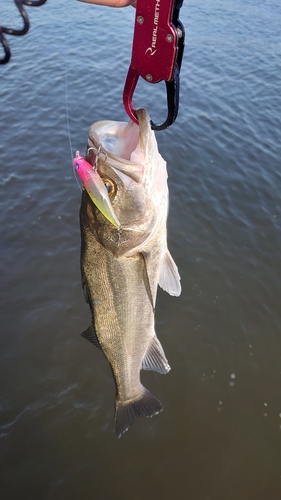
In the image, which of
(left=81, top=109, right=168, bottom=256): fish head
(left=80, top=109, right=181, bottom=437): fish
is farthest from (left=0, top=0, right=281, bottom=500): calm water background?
(left=81, top=109, right=168, bottom=256): fish head

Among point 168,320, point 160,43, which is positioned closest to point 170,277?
point 160,43

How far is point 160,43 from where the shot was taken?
5.91 ft

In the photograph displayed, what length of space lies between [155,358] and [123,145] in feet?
5.89

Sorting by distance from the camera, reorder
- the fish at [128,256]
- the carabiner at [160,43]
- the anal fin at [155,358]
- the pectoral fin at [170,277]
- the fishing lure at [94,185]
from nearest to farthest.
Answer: the carabiner at [160,43] < the fishing lure at [94,185] < the fish at [128,256] < the pectoral fin at [170,277] < the anal fin at [155,358]

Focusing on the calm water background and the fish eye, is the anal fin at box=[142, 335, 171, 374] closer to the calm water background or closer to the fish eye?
the fish eye

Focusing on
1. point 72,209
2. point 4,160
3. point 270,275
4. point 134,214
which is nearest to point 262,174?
point 270,275

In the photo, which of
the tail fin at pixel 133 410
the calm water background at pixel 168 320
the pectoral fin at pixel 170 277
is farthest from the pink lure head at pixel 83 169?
the calm water background at pixel 168 320

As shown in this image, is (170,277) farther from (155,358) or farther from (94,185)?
(94,185)

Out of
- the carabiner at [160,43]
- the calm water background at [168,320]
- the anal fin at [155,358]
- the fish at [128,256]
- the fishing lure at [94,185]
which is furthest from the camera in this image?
the calm water background at [168,320]

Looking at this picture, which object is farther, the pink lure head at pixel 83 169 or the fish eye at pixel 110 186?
the fish eye at pixel 110 186

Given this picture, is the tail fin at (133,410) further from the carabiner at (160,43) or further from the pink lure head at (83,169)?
the carabiner at (160,43)

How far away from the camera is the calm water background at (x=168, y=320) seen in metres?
4.11

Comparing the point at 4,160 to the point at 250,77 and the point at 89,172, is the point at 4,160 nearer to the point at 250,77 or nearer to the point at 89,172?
the point at 89,172

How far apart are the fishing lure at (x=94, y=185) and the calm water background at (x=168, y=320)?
3.35 m
